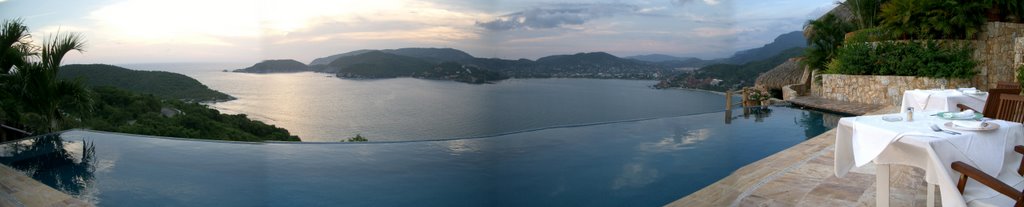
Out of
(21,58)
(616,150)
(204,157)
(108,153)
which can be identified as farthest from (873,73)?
(21,58)

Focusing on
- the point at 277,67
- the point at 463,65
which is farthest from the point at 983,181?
the point at 277,67

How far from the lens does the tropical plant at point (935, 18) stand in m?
9.05

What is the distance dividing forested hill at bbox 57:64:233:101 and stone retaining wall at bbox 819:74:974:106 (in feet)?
41.0

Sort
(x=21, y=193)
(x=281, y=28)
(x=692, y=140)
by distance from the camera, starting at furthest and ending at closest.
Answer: (x=281, y=28) → (x=692, y=140) → (x=21, y=193)

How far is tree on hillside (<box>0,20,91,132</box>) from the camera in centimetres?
623

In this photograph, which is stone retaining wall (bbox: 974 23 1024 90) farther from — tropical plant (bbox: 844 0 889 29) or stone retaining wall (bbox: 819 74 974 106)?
tropical plant (bbox: 844 0 889 29)

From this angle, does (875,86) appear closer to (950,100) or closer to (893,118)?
(950,100)

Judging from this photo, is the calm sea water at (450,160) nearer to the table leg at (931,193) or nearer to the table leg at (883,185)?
the table leg at (883,185)

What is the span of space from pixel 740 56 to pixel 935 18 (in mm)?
5715

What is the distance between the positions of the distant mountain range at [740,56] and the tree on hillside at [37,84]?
32.2ft

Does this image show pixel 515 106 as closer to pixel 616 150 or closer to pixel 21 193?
pixel 616 150

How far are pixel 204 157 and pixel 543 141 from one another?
369 centimetres

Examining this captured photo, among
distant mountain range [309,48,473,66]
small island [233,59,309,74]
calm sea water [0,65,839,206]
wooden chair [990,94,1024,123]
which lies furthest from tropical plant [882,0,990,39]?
small island [233,59,309,74]

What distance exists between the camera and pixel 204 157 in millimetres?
5871
